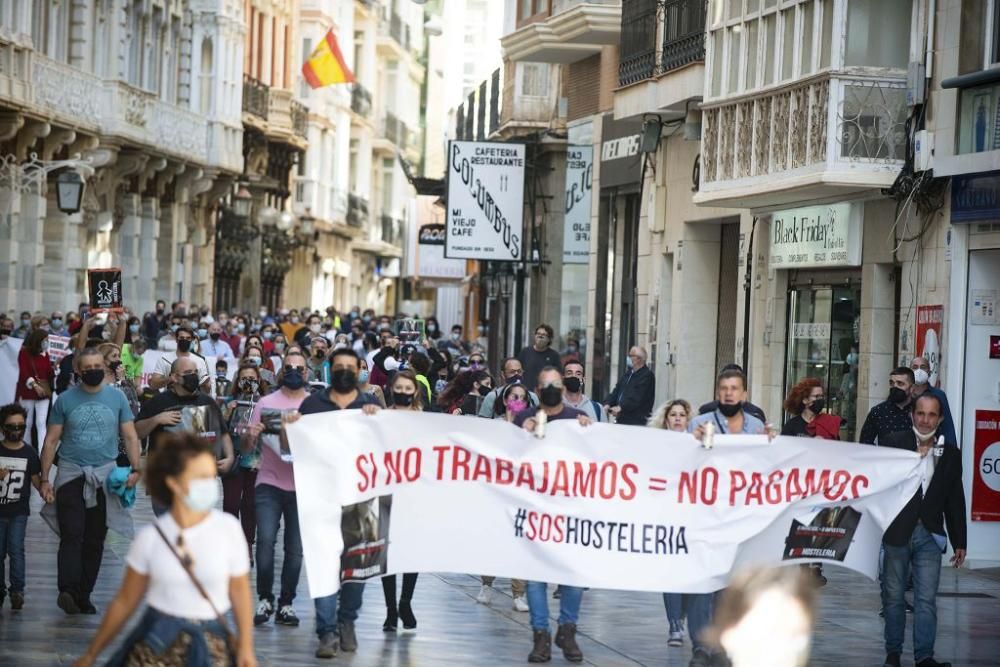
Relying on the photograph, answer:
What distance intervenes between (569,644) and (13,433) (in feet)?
13.7

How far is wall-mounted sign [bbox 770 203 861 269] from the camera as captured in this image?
23.8 m

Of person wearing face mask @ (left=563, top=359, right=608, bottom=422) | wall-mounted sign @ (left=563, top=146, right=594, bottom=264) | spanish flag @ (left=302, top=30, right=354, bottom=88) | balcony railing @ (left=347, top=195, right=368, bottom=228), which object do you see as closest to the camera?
person wearing face mask @ (left=563, top=359, right=608, bottom=422)

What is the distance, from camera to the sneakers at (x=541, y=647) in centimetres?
1318

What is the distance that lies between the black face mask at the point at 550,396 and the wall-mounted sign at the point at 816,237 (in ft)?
34.6

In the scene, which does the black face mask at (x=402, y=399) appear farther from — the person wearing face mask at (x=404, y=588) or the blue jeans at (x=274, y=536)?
the blue jeans at (x=274, y=536)

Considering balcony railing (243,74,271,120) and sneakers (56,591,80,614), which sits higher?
balcony railing (243,74,271,120)

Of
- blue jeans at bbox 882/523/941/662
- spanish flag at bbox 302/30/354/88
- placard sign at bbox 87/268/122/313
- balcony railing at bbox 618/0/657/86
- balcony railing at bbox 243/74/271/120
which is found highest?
spanish flag at bbox 302/30/354/88

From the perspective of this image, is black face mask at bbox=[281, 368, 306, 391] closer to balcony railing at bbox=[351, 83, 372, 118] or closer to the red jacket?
the red jacket

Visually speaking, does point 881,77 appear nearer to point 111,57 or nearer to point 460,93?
point 111,57

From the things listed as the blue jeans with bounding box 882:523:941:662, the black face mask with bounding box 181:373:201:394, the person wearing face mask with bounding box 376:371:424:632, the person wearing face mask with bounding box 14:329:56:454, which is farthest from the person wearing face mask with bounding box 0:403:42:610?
the person wearing face mask with bounding box 14:329:56:454

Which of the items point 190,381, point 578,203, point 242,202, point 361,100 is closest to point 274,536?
point 190,381

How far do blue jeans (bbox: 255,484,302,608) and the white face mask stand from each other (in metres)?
6.12

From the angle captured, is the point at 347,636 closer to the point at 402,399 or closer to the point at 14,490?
the point at 402,399

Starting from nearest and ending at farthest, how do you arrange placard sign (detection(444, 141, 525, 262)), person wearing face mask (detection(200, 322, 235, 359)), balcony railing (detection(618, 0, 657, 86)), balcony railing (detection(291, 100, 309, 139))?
person wearing face mask (detection(200, 322, 235, 359)), balcony railing (detection(618, 0, 657, 86)), placard sign (detection(444, 141, 525, 262)), balcony railing (detection(291, 100, 309, 139))
